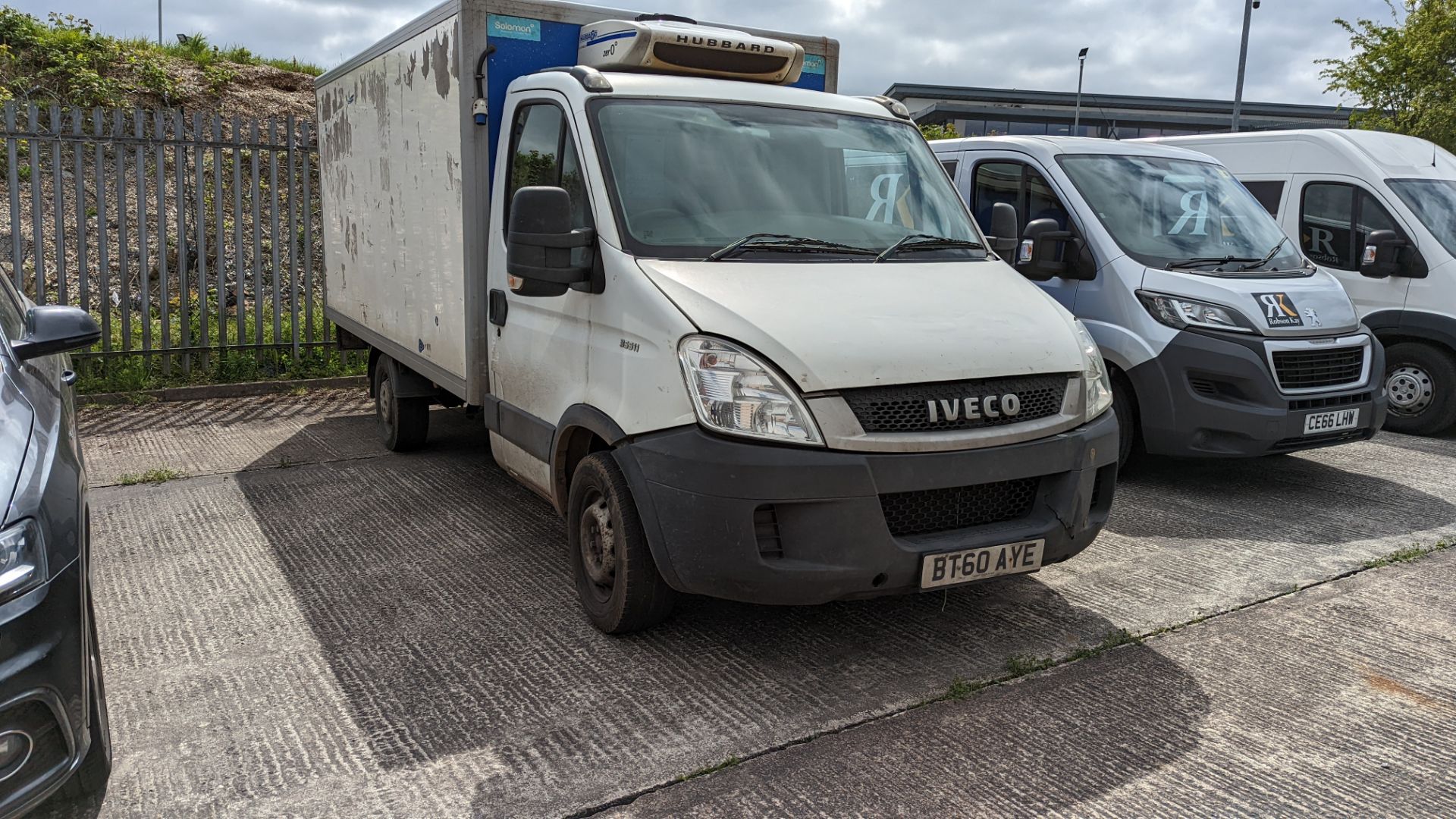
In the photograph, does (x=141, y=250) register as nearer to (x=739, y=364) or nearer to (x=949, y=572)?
(x=739, y=364)

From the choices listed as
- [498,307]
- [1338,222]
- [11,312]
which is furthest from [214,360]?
[1338,222]

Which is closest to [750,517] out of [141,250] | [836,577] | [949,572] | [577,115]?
[836,577]

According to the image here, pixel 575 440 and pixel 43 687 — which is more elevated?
pixel 575 440

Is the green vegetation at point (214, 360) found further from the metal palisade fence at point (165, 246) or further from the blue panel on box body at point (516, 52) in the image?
the blue panel on box body at point (516, 52)

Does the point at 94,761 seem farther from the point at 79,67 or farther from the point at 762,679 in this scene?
the point at 79,67

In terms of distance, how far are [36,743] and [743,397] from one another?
212 centimetres

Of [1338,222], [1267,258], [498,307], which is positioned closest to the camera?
[498,307]

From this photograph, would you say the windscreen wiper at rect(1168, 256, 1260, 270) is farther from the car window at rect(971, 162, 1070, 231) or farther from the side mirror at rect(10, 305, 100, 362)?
the side mirror at rect(10, 305, 100, 362)

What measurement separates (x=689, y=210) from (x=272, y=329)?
700 centimetres

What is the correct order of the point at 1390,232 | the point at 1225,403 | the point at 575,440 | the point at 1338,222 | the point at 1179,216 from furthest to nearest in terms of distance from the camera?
the point at 1338,222, the point at 1390,232, the point at 1179,216, the point at 1225,403, the point at 575,440

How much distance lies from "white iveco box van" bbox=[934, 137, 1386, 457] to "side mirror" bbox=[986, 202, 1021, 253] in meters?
0.67

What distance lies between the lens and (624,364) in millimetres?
3941

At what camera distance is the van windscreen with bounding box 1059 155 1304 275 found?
263 inches

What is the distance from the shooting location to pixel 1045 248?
22.0ft
